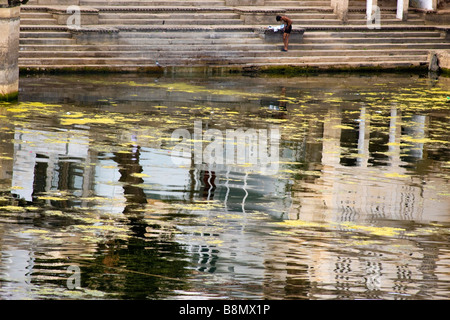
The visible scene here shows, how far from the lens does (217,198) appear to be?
11.7m

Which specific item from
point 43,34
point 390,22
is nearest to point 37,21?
point 43,34

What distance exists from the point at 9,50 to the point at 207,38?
334 inches

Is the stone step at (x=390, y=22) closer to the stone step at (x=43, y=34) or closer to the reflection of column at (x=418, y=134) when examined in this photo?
the reflection of column at (x=418, y=134)

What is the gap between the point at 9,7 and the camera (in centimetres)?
1742

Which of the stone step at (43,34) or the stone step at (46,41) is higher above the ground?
the stone step at (43,34)

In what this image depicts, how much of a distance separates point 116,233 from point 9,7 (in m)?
9.29

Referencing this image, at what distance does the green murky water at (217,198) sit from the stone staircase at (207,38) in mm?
2791

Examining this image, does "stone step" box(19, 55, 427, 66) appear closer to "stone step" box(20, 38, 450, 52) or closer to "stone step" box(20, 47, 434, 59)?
"stone step" box(20, 47, 434, 59)

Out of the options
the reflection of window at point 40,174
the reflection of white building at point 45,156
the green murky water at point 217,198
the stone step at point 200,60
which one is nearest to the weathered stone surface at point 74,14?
the stone step at point 200,60

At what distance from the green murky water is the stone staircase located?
2.79 m

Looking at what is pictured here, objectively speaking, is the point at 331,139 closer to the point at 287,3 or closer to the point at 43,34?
the point at 43,34

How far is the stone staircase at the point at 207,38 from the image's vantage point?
23.5 m

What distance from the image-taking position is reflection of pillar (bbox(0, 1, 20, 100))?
57.3 feet

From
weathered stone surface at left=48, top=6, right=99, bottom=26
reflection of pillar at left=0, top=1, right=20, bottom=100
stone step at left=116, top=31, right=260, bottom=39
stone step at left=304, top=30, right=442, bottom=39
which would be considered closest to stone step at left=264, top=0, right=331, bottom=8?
stone step at left=304, top=30, right=442, bottom=39
